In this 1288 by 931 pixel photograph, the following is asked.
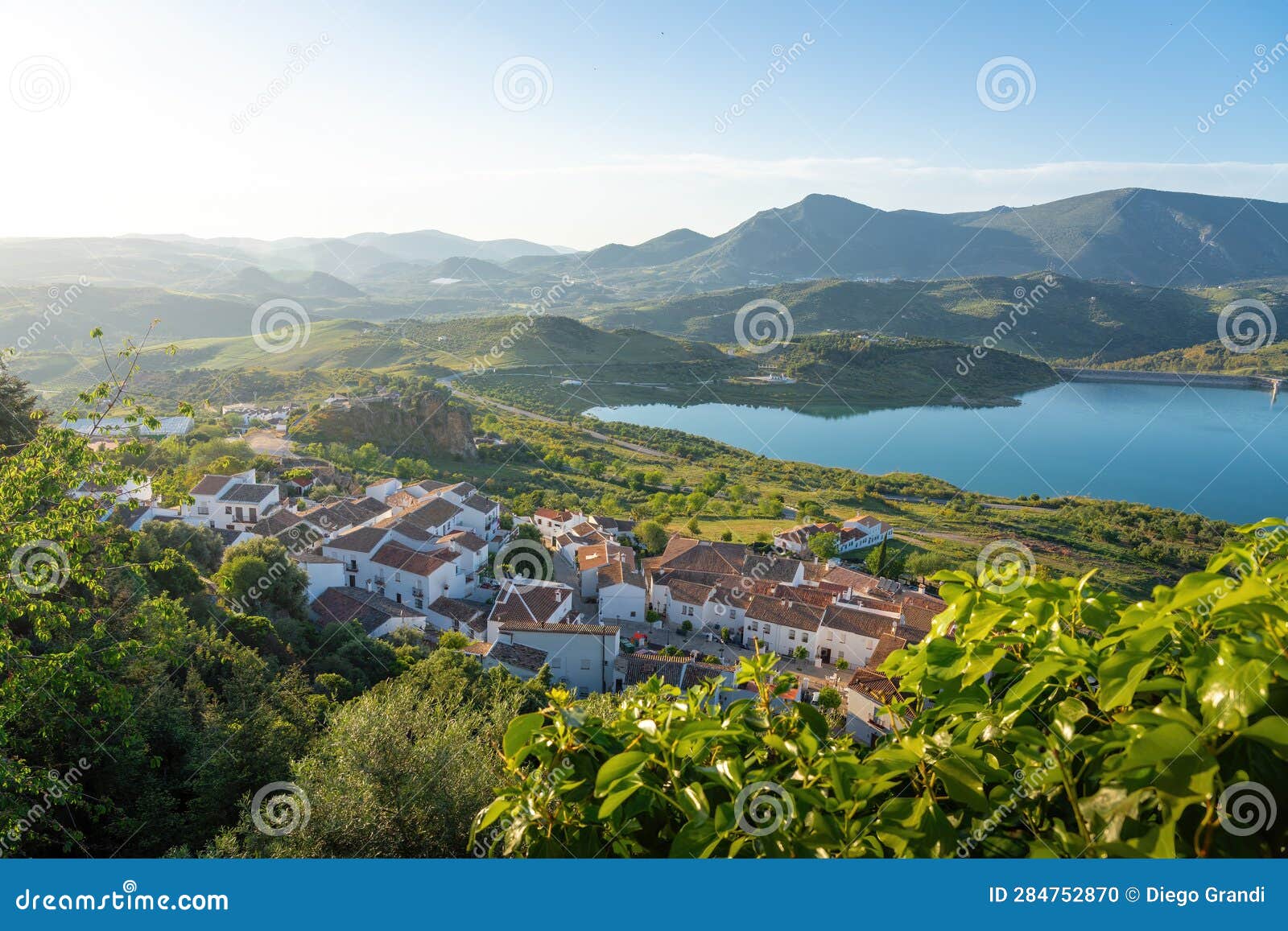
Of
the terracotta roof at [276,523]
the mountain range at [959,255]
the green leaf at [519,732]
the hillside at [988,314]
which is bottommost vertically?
the terracotta roof at [276,523]

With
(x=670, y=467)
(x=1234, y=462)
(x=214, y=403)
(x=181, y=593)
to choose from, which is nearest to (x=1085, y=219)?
(x=1234, y=462)

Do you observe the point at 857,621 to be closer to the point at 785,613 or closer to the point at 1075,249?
the point at 785,613

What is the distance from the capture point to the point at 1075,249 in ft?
519

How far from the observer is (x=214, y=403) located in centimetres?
4872

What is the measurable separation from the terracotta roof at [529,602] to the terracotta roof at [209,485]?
1055 cm

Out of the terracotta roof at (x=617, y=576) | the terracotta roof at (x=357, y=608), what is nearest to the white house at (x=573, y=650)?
the terracotta roof at (x=357, y=608)

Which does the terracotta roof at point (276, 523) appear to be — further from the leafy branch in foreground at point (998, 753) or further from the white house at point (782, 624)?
the leafy branch in foreground at point (998, 753)

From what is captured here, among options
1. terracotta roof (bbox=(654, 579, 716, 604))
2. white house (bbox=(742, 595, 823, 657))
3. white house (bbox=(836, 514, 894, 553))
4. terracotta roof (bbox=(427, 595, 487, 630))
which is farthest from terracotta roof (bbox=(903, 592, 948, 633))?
terracotta roof (bbox=(427, 595, 487, 630))

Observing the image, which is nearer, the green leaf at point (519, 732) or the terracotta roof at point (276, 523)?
the green leaf at point (519, 732)

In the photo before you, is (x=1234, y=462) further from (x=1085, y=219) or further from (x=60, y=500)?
(x=1085, y=219)

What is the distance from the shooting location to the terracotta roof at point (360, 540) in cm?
1947

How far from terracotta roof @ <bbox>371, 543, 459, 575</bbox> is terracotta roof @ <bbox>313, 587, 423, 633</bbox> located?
3.15 feet

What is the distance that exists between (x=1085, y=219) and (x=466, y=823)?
202399mm

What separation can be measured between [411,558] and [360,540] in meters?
1.73
